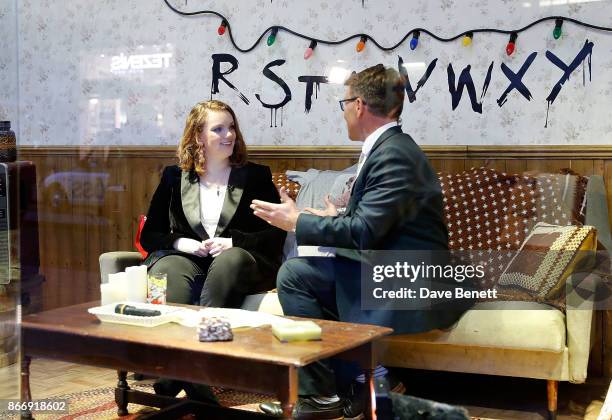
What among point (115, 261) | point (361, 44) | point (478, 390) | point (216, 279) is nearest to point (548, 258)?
point (478, 390)

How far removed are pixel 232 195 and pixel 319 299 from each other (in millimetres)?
597

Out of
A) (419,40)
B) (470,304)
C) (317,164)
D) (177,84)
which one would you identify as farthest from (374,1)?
(470,304)

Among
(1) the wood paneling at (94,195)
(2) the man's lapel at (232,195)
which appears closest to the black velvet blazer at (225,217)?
(2) the man's lapel at (232,195)

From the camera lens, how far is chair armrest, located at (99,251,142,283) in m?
3.01

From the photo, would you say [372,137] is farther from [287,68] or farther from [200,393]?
[200,393]

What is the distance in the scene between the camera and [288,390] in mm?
1780

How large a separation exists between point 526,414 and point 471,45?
1176mm

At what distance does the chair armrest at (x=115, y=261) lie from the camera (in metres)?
3.01

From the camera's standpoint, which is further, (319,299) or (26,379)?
(319,299)

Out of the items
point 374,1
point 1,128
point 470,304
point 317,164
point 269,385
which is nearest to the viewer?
point 1,128

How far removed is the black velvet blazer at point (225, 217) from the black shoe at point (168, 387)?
0.44 metres

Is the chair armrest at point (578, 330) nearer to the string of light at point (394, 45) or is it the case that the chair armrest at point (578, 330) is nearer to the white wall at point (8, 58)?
the string of light at point (394, 45)

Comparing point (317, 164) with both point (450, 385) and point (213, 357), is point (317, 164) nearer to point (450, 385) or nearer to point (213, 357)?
point (450, 385)

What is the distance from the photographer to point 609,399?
6.39 ft
